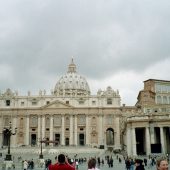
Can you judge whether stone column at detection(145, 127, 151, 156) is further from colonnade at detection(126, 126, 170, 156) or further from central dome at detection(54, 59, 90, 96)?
central dome at detection(54, 59, 90, 96)

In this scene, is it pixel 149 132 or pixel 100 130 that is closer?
pixel 149 132

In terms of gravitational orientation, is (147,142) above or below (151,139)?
below

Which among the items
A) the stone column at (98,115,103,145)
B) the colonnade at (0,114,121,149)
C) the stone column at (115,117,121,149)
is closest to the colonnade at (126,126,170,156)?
the stone column at (115,117,121,149)

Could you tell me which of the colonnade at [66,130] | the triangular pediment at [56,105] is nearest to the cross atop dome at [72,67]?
the triangular pediment at [56,105]

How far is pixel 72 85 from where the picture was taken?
11988 centimetres

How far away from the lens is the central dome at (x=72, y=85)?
119m

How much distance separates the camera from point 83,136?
3671 inches

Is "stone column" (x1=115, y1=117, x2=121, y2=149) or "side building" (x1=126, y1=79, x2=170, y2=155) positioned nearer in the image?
"side building" (x1=126, y1=79, x2=170, y2=155)

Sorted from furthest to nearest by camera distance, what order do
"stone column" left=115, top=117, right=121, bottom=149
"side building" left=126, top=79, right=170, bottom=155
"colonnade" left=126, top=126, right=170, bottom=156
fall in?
1. "stone column" left=115, top=117, right=121, bottom=149
2. "side building" left=126, top=79, right=170, bottom=155
3. "colonnade" left=126, top=126, right=170, bottom=156

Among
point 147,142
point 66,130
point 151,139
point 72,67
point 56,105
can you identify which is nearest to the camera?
A: point 147,142

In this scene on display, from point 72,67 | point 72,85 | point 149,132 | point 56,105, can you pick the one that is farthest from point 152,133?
point 72,67

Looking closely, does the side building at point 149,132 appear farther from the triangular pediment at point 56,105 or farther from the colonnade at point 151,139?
the triangular pediment at point 56,105

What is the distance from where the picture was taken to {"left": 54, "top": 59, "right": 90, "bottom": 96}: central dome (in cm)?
11856

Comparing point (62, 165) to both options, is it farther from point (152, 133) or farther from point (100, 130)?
point (100, 130)
